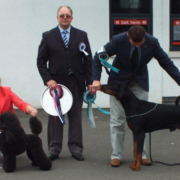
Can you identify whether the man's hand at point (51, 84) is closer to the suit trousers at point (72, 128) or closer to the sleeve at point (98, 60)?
the suit trousers at point (72, 128)

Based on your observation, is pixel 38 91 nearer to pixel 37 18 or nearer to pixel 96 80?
A: pixel 37 18

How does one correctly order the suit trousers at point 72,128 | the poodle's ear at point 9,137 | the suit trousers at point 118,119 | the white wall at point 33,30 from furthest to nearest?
the white wall at point 33,30 < the suit trousers at point 72,128 < the suit trousers at point 118,119 < the poodle's ear at point 9,137

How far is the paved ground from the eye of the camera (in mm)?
5844

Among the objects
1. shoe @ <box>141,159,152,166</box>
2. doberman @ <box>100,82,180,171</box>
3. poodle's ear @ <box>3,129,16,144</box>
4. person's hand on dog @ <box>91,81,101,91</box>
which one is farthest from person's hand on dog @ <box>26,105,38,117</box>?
shoe @ <box>141,159,152,166</box>

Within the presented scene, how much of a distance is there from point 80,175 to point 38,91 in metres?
4.94

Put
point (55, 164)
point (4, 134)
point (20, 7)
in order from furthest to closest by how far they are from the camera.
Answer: point (20, 7)
point (55, 164)
point (4, 134)

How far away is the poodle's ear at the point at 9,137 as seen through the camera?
5.70 meters

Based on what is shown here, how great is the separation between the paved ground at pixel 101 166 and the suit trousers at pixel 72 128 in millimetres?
173

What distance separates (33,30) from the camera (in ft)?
34.2

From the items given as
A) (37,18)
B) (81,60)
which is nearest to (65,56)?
(81,60)

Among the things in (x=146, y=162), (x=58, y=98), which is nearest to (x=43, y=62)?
(x=58, y=98)

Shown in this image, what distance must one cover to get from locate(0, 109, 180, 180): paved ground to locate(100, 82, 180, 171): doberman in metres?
0.28

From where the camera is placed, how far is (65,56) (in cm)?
650

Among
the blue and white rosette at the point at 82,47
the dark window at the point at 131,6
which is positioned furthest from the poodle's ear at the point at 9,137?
the dark window at the point at 131,6
